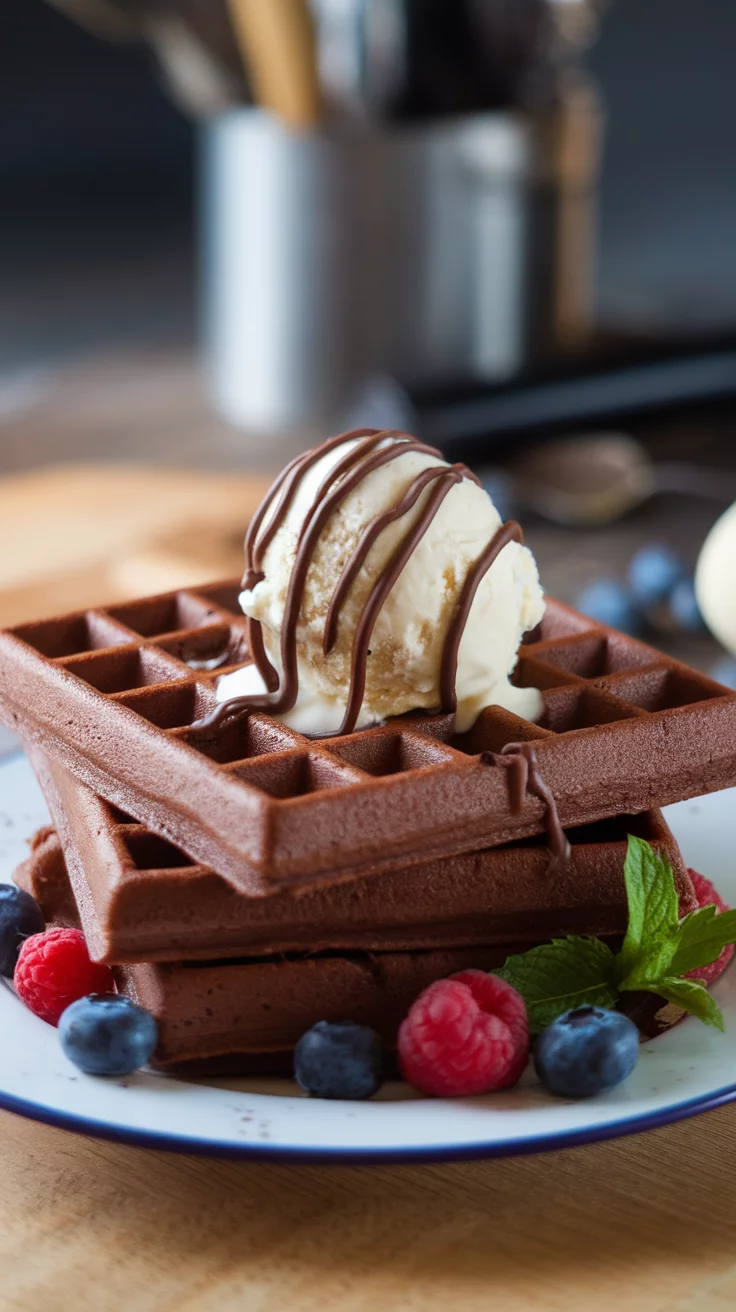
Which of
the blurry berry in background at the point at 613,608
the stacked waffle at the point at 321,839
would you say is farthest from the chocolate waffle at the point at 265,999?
the blurry berry in background at the point at 613,608

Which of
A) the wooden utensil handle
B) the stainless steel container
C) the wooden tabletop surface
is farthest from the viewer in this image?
the stainless steel container

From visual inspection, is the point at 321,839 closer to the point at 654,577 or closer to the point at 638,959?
the point at 638,959

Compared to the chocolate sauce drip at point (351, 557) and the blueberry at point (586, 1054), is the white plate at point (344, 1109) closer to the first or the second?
the blueberry at point (586, 1054)

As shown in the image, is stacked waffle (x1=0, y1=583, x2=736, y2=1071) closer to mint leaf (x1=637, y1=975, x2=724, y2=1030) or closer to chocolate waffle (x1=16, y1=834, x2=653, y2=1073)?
chocolate waffle (x1=16, y1=834, x2=653, y2=1073)

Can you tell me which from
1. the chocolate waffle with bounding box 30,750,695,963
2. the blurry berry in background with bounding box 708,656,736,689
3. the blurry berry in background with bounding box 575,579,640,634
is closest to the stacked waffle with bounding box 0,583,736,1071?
the chocolate waffle with bounding box 30,750,695,963


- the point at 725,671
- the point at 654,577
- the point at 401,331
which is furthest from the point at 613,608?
the point at 401,331
